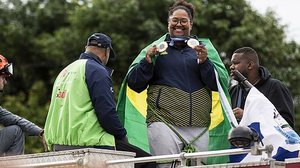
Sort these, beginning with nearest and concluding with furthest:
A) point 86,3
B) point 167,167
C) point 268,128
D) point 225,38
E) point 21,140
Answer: point 268,128, point 167,167, point 21,140, point 225,38, point 86,3

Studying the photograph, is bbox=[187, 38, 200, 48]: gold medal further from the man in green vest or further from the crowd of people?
the man in green vest

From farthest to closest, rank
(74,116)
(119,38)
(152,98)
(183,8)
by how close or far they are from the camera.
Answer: (119,38) → (183,8) → (152,98) → (74,116)

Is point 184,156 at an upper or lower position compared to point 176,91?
lower

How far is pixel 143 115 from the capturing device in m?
9.78

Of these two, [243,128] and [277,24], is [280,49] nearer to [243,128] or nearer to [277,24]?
[277,24]

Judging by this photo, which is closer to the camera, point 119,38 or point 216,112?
point 216,112

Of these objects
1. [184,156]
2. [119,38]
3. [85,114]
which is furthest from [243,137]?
[119,38]

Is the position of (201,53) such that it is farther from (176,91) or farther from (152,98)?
(152,98)

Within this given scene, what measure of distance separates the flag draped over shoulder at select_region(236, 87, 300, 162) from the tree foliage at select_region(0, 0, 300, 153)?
12.6m

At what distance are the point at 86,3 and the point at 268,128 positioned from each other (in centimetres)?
1811

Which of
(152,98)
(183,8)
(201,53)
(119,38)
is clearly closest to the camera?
(201,53)

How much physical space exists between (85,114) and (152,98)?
0.99 meters

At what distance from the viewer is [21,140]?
9961 millimetres

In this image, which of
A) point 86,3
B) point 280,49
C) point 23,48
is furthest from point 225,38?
point 23,48
